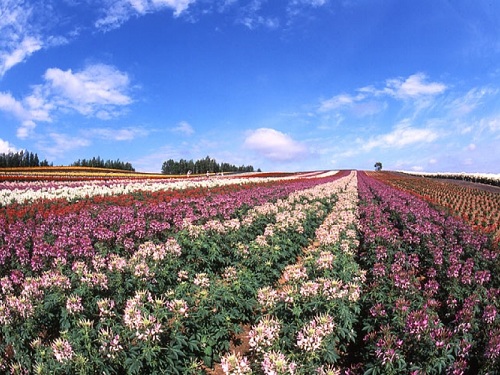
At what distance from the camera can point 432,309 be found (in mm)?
4852

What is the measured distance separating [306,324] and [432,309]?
197cm

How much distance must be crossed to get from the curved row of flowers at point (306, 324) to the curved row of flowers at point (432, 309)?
40cm

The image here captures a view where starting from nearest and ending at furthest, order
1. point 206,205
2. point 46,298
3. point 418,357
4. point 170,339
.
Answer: point 418,357, point 170,339, point 46,298, point 206,205

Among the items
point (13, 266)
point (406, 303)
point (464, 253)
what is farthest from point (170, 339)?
point (464, 253)

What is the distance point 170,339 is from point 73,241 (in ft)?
15.4

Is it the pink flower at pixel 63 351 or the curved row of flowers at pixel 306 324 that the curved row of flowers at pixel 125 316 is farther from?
the curved row of flowers at pixel 306 324

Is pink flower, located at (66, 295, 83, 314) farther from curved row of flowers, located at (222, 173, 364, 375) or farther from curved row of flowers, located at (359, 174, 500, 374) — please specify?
curved row of flowers, located at (359, 174, 500, 374)

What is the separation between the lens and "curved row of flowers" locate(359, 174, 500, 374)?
3773mm

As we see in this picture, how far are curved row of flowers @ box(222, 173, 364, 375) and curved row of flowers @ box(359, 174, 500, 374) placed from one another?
399 millimetres

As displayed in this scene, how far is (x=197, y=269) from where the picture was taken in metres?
7.47

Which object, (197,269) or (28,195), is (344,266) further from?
(28,195)

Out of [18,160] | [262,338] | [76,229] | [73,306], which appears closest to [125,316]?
[73,306]

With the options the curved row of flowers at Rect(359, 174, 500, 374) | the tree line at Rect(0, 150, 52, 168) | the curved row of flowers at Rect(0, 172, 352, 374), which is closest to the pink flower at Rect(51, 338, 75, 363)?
the curved row of flowers at Rect(0, 172, 352, 374)

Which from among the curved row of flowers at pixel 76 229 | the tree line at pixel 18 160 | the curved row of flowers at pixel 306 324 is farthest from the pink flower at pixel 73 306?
the tree line at pixel 18 160
